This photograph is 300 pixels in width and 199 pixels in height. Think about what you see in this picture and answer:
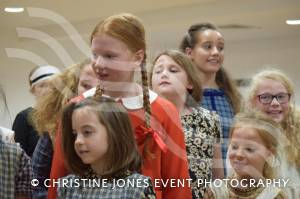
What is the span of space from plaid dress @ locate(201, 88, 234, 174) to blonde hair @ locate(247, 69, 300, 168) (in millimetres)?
36

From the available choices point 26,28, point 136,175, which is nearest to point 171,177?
point 136,175

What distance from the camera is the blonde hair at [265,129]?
778mm

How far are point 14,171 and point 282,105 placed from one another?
408 mm

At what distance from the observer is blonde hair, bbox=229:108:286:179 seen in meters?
0.78

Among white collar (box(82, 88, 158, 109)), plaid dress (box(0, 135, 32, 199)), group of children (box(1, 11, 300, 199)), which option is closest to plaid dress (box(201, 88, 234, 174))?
group of children (box(1, 11, 300, 199))

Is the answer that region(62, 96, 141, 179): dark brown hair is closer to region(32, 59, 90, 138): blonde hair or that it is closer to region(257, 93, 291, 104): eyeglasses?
region(32, 59, 90, 138): blonde hair

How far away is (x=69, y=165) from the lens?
72 cm

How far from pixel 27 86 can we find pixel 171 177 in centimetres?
25

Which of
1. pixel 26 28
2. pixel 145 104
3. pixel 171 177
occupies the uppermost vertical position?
pixel 26 28

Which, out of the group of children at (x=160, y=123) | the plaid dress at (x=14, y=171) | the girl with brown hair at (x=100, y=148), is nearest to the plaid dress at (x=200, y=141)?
the group of children at (x=160, y=123)

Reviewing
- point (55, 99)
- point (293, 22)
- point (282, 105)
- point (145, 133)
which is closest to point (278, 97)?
point (282, 105)

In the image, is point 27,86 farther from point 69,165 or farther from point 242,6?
point 242,6

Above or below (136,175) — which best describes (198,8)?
above

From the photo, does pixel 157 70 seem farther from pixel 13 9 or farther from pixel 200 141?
pixel 13 9
